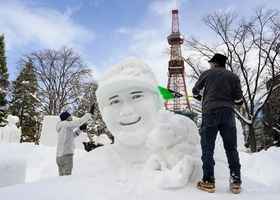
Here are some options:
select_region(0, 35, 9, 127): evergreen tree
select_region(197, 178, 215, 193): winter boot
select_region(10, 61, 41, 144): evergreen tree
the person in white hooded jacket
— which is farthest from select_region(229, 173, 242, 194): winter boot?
select_region(10, 61, 41, 144): evergreen tree

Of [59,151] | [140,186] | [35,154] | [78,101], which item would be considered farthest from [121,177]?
[78,101]

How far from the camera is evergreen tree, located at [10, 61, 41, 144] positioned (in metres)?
29.8

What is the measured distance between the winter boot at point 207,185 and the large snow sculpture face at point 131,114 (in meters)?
1.06

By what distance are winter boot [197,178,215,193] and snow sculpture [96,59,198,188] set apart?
39 cm

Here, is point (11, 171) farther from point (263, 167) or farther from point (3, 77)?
point (3, 77)

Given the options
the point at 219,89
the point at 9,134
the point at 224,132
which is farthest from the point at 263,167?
the point at 9,134

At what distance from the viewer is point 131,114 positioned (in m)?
4.05

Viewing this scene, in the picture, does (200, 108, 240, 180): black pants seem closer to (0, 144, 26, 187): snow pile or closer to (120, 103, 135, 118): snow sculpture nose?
(120, 103, 135, 118): snow sculpture nose

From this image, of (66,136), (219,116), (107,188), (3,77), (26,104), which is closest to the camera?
(107,188)

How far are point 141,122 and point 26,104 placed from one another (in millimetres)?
27853

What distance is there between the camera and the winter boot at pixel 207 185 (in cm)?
310

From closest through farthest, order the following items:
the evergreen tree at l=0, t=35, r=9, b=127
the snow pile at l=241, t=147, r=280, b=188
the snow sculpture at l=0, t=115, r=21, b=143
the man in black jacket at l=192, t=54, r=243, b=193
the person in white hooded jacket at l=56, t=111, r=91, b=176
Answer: the man in black jacket at l=192, t=54, r=243, b=193
the person in white hooded jacket at l=56, t=111, r=91, b=176
the snow pile at l=241, t=147, r=280, b=188
the snow sculpture at l=0, t=115, r=21, b=143
the evergreen tree at l=0, t=35, r=9, b=127

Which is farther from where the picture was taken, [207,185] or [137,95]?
[137,95]

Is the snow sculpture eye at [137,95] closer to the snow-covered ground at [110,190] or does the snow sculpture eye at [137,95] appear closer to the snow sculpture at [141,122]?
the snow sculpture at [141,122]
